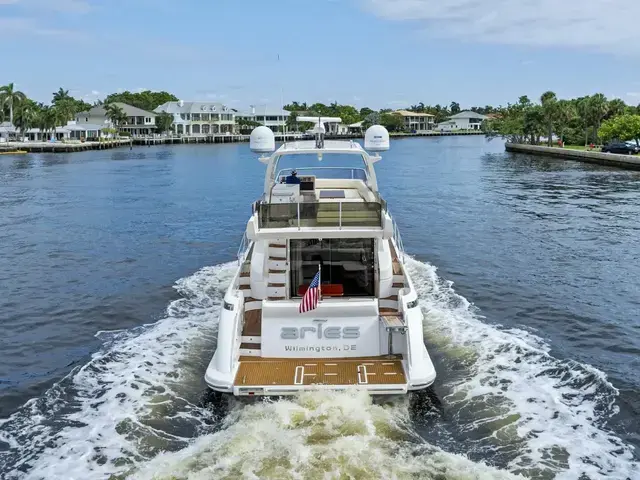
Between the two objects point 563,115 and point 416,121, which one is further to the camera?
point 416,121

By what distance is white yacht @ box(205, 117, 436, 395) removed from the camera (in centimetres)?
925

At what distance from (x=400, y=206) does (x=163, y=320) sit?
19.9m

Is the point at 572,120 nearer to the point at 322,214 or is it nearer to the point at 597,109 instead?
the point at 597,109

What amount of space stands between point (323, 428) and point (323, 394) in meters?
0.68

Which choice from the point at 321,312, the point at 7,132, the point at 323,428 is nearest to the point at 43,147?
the point at 7,132

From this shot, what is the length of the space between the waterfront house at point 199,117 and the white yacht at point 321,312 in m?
124

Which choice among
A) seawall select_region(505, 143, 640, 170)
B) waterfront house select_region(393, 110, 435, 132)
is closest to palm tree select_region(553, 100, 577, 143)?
seawall select_region(505, 143, 640, 170)

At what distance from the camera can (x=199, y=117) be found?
132 metres

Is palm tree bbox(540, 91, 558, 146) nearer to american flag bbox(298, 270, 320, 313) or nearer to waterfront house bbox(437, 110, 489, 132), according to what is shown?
american flag bbox(298, 270, 320, 313)

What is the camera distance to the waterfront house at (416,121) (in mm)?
182250

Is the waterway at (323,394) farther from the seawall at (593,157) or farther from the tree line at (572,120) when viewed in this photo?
the tree line at (572,120)

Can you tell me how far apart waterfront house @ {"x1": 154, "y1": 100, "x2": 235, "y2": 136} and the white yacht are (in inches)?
4887

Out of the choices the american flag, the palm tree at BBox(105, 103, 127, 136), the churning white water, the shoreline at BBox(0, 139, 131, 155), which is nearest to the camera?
the churning white water

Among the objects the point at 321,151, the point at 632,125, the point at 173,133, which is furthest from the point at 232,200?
the point at 173,133
